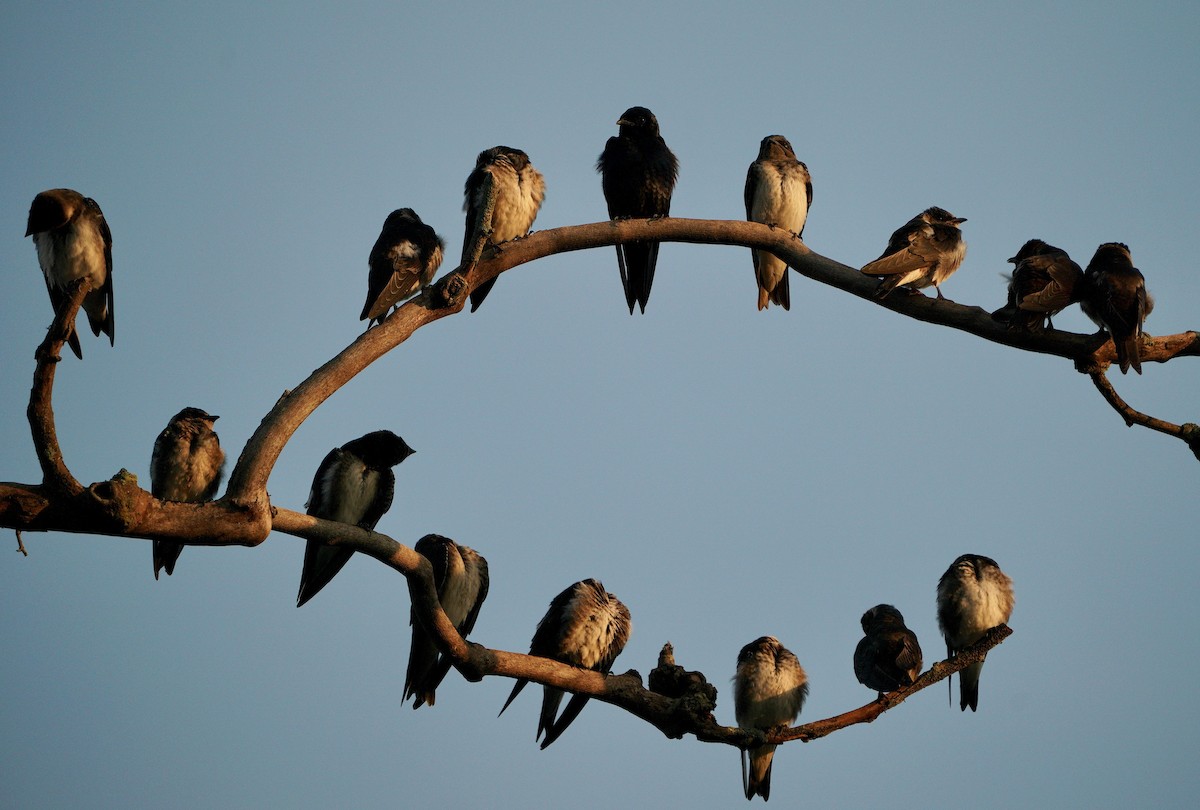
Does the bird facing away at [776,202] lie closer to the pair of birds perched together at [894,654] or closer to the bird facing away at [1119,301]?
the pair of birds perched together at [894,654]

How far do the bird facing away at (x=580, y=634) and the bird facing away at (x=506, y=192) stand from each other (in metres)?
2.60

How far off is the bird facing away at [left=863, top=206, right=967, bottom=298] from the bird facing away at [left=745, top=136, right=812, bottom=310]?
75.9 inches

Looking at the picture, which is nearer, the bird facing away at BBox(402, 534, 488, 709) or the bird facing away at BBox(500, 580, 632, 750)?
the bird facing away at BBox(500, 580, 632, 750)

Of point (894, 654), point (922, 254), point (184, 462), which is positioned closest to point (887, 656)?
point (894, 654)

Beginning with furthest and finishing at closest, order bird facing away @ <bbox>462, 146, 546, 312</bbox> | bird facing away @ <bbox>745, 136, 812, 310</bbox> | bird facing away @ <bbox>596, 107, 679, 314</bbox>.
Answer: bird facing away @ <bbox>745, 136, 812, 310</bbox>, bird facing away @ <bbox>596, 107, 679, 314</bbox>, bird facing away @ <bbox>462, 146, 546, 312</bbox>

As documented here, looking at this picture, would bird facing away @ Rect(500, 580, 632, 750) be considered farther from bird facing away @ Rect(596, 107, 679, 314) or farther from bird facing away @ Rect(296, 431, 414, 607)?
bird facing away @ Rect(596, 107, 679, 314)

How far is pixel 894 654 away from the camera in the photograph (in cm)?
855

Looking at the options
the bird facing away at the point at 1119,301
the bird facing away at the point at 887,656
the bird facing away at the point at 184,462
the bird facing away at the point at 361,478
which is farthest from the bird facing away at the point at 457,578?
the bird facing away at the point at 1119,301

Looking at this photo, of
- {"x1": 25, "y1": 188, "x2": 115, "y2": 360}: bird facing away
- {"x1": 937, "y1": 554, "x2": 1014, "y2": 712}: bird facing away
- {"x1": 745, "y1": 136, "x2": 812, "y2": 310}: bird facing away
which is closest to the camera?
{"x1": 25, "y1": 188, "x2": 115, "y2": 360}: bird facing away

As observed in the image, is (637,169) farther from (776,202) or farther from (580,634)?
(580,634)

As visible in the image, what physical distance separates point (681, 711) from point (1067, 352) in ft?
10.1

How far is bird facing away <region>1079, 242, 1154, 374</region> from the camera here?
22.1 ft

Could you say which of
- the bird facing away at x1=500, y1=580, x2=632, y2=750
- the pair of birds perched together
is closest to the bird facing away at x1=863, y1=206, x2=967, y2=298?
the pair of birds perched together

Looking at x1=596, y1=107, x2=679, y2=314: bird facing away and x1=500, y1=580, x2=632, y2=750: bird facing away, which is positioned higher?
x1=596, y1=107, x2=679, y2=314: bird facing away
